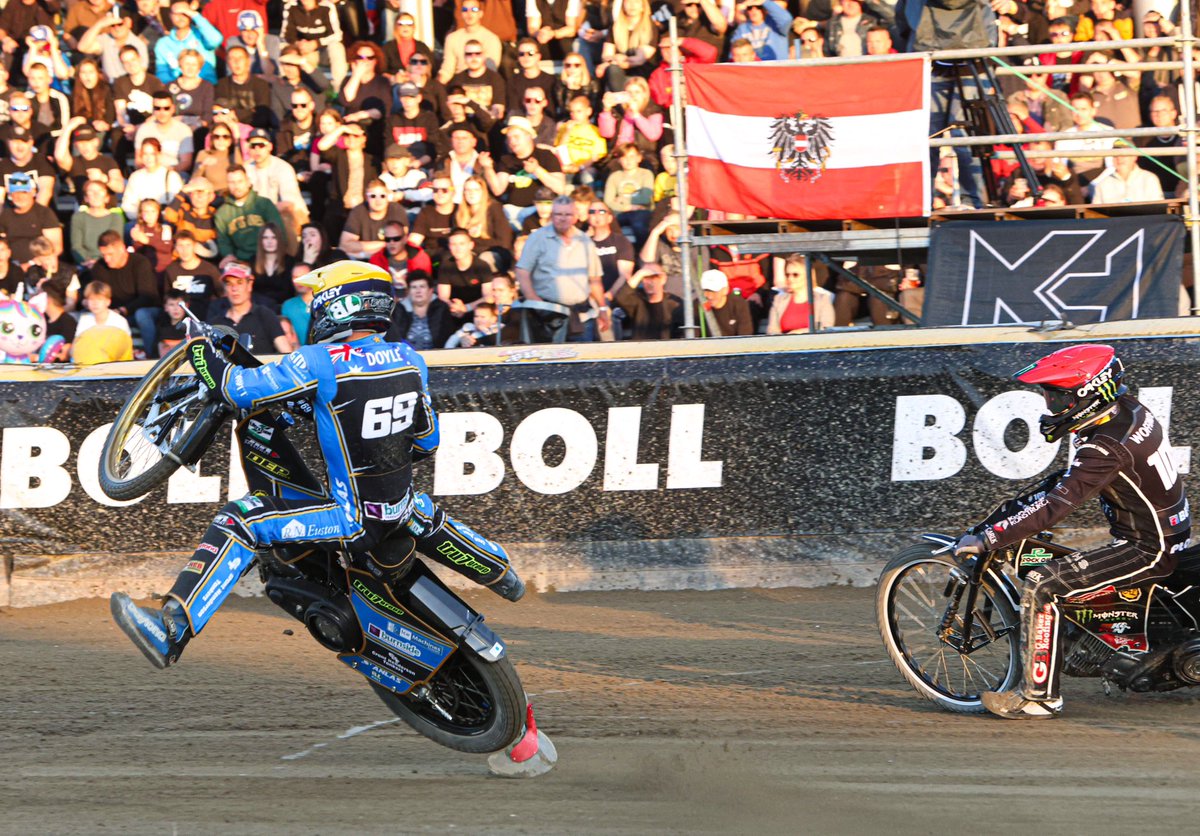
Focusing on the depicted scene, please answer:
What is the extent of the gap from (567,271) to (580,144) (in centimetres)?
214

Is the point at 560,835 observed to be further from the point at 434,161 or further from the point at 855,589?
the point at 434,161

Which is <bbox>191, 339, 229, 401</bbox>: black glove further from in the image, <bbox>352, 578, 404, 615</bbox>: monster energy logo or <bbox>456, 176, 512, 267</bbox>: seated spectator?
<bbox>456, 176, 512, 267</bbox>: seated spectator

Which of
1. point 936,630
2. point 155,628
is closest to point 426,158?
point 936,630

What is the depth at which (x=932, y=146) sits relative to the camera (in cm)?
999

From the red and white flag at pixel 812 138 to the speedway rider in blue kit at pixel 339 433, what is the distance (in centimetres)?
450

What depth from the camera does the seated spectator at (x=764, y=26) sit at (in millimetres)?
14141

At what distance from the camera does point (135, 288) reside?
41.9 feet

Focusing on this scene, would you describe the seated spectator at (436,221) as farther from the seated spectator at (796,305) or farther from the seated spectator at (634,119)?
the seated spectator at (796,305)

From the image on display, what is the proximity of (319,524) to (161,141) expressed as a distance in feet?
30.7

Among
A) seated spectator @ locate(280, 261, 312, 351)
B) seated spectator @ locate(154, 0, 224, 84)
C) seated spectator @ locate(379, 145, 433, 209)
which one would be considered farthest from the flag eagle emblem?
seated spectator @ locate(154, 0, 224, 84)

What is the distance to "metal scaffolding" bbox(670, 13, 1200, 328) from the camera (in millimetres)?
9617

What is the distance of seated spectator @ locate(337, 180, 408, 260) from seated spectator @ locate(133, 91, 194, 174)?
2224 millimetres

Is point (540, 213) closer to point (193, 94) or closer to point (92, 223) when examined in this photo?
point (92, 223)

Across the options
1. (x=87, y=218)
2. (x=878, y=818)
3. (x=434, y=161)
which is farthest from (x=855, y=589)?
(x=87, y=218)
